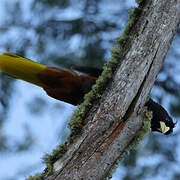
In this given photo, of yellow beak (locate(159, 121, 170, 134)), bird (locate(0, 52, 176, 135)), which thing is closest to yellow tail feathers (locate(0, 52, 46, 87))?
bird (locate(0, 52, 176, 135))

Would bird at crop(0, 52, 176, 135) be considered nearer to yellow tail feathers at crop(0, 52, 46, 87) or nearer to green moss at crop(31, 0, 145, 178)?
yellow tail feathers at crop(0, 52, 46, 87)

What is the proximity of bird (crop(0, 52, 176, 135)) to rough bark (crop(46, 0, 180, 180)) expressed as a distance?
48cm

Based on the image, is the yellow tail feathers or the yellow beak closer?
the yellow tail feathers

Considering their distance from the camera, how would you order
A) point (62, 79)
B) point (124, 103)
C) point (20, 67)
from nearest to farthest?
point (124, 103) < point (20, 67) < point (62, 79)

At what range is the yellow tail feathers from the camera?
2293 mm

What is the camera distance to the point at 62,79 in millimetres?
2441

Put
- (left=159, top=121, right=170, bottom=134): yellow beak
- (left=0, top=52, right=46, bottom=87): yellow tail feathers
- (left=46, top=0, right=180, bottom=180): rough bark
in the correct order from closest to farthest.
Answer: (left=46, top=0, right=180, bottom=180): rough bark < (left=0, top=52, right=46, bottom=87): yellow tail feathers < (left=159, top=121, right=170, bottom=134): yellow beak

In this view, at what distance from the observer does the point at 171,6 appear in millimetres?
1941

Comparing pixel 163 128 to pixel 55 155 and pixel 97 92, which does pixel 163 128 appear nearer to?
pixel 97 92

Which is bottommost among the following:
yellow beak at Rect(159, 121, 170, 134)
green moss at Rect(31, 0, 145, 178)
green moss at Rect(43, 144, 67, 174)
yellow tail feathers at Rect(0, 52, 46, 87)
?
green moss at Rect(43, 144, 67, 174)

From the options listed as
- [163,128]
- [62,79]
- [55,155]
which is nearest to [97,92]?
[55,155]

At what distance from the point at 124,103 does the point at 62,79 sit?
69cm

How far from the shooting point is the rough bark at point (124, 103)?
69.1 inches


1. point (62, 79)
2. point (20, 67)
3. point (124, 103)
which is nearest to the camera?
point (124, 103)
